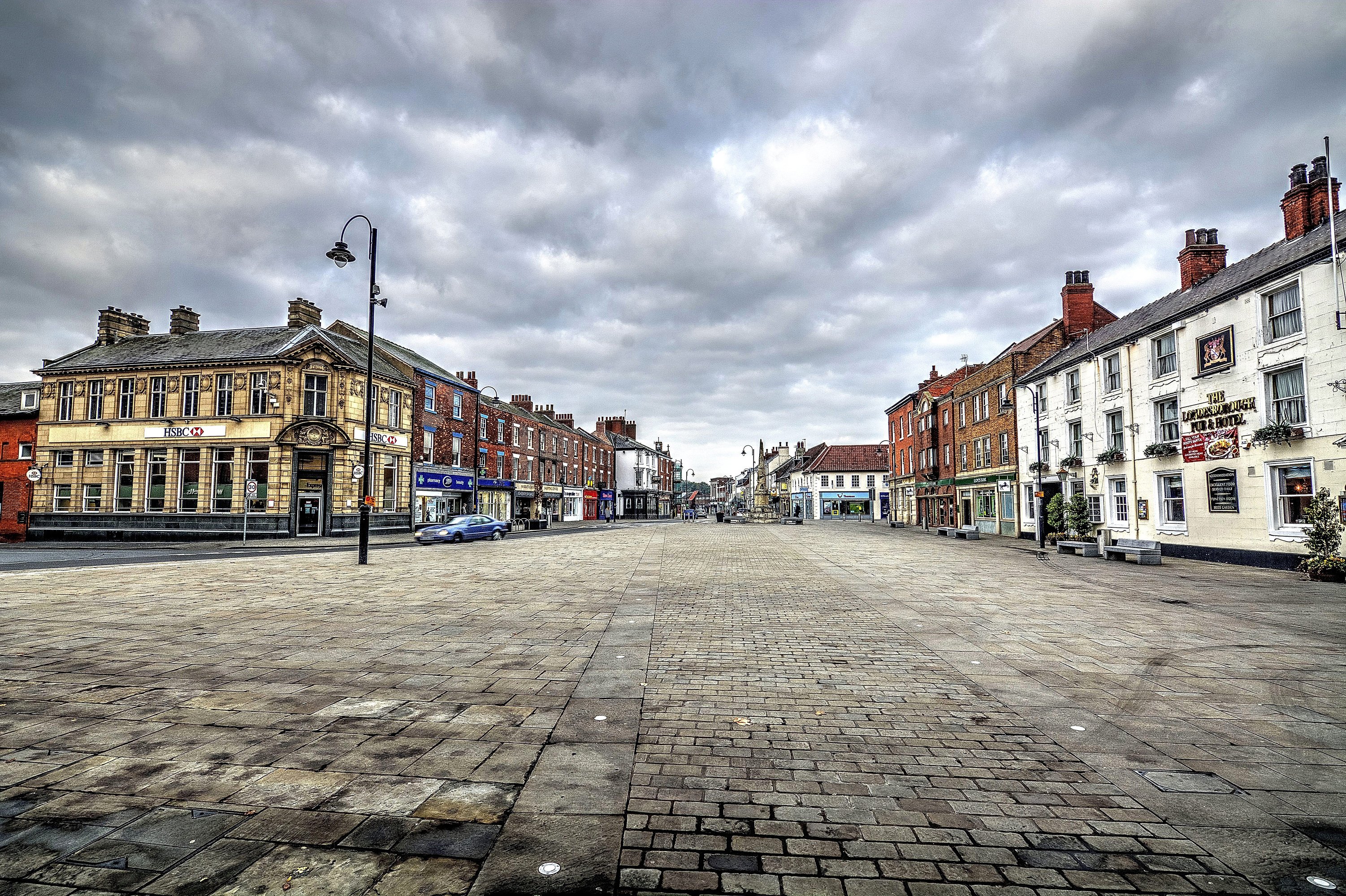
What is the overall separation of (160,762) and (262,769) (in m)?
0.76

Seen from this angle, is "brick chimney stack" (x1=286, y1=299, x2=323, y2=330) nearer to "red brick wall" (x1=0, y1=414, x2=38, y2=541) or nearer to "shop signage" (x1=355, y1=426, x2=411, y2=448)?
"shop signage" (x1=355, y1=426, x2=411, y2=448)

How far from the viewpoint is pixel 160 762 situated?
13.6 ft

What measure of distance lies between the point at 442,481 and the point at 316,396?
10.4 m

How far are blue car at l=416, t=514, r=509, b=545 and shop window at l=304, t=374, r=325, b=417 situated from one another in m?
8.22

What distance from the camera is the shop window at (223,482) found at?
103ft

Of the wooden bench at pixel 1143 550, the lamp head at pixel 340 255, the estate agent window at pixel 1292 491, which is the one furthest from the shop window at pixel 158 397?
the estate agent window at pixel 1292 491

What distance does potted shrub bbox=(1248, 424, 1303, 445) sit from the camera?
651 inches

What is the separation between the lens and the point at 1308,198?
18.4 m

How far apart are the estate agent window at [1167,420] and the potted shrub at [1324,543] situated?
6418mm

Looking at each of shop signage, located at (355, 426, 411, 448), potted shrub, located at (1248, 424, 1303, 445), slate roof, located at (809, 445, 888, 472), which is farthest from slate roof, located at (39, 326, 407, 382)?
slate roof, located at (809, 445, 888, 472)

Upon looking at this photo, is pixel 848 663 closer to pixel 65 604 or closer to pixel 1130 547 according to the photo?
pixel 65 604

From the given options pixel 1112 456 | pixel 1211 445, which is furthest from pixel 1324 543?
pixel 1112 456

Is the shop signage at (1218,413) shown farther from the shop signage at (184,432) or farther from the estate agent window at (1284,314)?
the shop signage at (184,432)

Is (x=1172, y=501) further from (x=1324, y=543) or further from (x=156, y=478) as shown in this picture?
(x=156, y=478)
